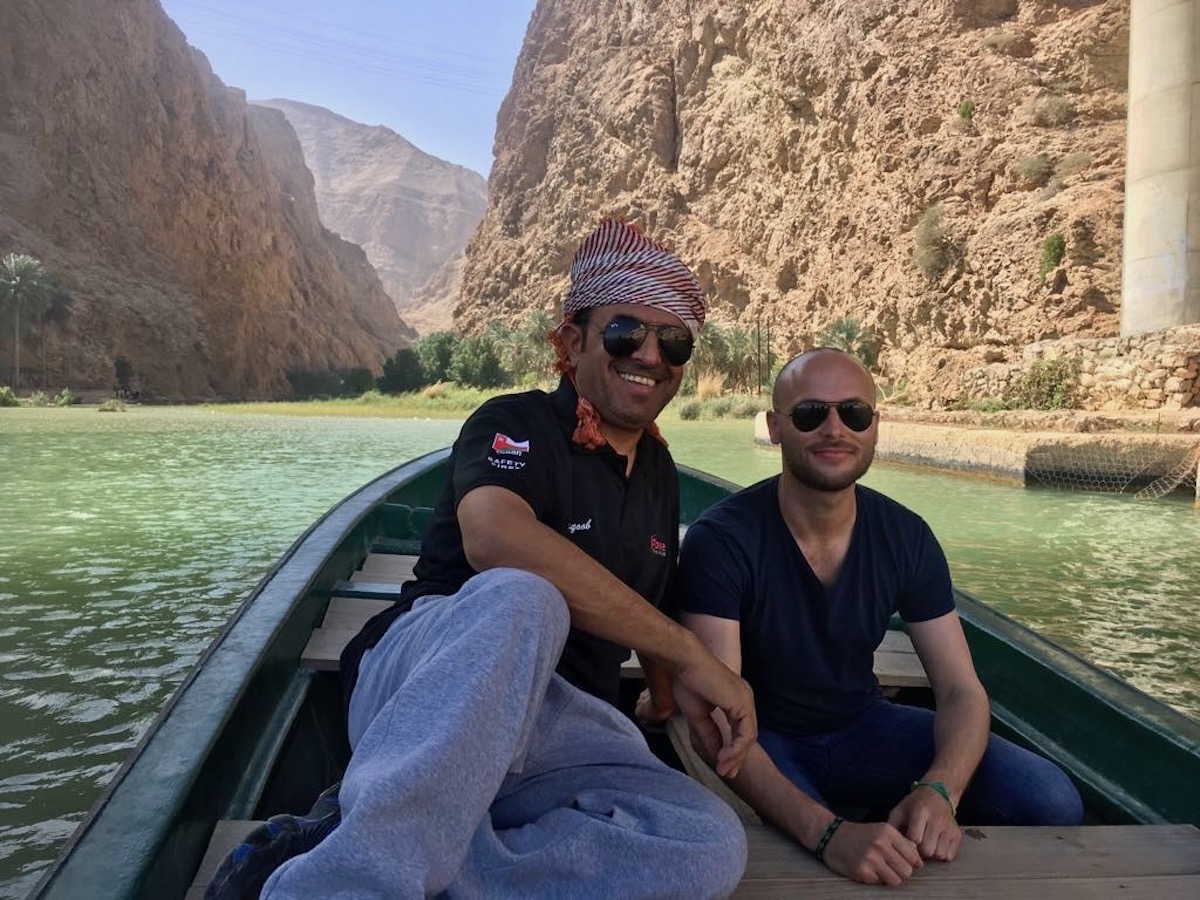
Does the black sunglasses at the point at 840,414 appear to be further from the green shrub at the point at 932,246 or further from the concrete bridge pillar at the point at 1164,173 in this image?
the green shrub at the point at 932,246

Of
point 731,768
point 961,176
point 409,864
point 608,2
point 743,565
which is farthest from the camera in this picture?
point 608,2

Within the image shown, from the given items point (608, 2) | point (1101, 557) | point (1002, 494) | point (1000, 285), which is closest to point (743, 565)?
point (1101, 557)

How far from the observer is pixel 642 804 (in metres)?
1.39

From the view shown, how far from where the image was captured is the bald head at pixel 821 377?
2.03 meters

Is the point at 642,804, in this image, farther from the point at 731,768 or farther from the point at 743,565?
the point at 743,565

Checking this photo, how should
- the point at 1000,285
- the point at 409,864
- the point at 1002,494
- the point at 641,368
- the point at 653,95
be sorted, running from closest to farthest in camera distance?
the point at 409,864 → the point at 641,368 → the point at 1002,494 → the point at 1000,285 → the point at 653,95

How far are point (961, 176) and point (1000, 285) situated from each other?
5.95 m

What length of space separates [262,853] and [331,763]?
3.60ft

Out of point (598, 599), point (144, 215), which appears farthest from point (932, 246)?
point (144, 215)

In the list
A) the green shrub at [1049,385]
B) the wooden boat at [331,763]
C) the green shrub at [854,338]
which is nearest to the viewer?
the wooden boat at [331,763]

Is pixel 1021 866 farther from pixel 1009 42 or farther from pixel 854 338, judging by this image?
pixel 1009 42

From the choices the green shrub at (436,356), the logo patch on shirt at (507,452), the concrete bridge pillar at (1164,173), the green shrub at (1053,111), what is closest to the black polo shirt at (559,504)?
the logo patch on shirt at (507,452)

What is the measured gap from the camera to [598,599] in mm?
1544

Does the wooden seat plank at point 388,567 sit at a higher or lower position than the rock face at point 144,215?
lower
